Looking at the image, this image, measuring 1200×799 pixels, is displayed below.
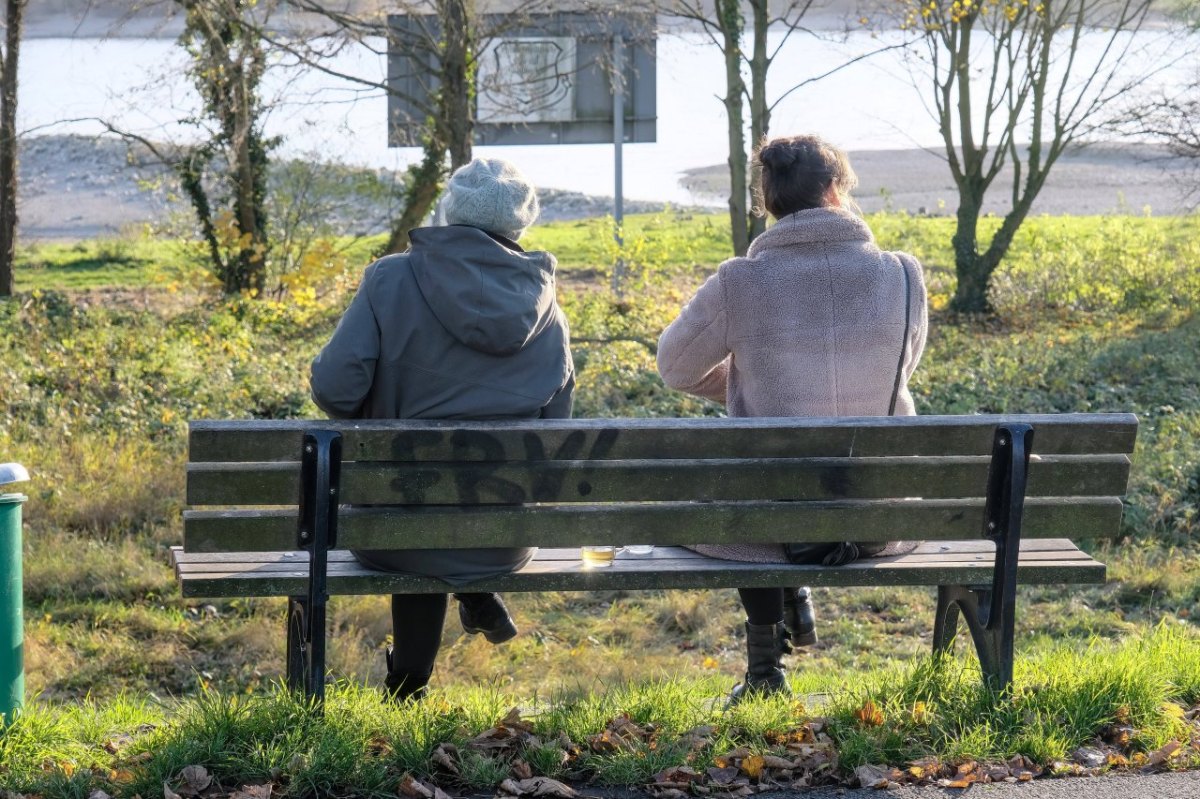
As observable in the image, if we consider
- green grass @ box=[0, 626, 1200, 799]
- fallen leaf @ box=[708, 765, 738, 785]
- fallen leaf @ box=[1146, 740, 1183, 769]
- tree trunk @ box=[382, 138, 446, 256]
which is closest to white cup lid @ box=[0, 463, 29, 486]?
green grass @ box=[0, 626, 1200, 799]

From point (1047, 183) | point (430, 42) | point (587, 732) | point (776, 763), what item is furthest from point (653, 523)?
point (1047, 183)

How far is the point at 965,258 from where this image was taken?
521 inches

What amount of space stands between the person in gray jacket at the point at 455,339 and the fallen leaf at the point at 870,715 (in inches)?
36.7

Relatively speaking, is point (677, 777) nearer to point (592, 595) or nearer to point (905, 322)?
point (905, 322)

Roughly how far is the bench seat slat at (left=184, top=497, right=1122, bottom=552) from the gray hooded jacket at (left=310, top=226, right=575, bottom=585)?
14cm

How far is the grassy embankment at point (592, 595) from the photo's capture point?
3527 millimetres

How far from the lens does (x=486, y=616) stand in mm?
3900

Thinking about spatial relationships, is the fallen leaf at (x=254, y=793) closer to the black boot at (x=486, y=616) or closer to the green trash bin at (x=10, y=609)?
the green trash bin at (x=10, y=609)

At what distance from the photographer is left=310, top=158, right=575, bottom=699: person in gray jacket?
356 centimetres

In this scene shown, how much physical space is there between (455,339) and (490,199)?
1.22ft

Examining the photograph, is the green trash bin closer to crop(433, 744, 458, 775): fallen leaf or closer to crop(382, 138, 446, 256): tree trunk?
crop(433, 744, 458, 775): fallen leaf

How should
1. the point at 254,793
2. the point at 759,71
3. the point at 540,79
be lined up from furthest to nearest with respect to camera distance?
the point at 540,79, the point at 759,71, the point at 254,793

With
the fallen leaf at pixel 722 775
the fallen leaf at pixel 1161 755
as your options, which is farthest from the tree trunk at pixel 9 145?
the fallen leaf at pixel 1161 755

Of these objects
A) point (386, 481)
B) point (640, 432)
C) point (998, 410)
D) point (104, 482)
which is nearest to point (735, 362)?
point (640, 432)
